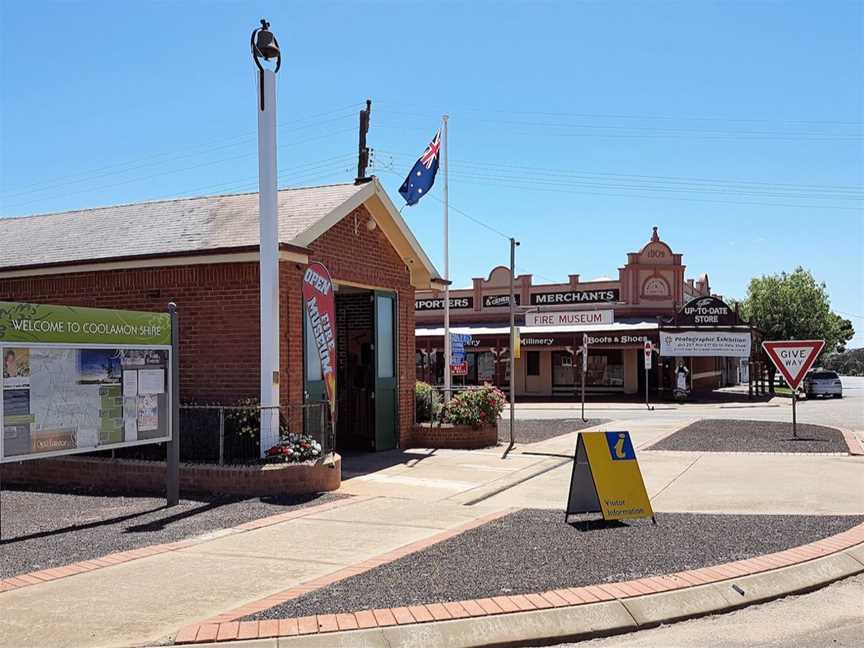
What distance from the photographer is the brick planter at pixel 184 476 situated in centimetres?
1036

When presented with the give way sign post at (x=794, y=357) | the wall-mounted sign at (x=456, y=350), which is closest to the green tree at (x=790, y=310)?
the wall-mounted sign at (x=456, y=350)

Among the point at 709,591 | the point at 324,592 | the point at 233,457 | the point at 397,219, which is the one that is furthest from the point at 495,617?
the point at 397,219

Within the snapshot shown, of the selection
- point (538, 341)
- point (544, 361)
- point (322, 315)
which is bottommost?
point (544, 361)

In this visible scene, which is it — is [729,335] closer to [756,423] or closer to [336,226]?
[756,423]

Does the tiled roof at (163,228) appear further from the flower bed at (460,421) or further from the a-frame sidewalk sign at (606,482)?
the a-frame sidewalk sign at (606,482)

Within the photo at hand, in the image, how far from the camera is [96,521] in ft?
29.2

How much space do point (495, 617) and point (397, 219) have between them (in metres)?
10.5

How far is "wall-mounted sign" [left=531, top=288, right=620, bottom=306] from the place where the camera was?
40.5 meters

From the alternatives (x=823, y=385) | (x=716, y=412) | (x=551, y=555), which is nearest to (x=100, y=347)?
(x=551, y=555)

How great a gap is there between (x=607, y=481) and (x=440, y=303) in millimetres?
36389

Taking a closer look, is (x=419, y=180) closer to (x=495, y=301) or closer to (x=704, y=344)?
(x=704, y=344)

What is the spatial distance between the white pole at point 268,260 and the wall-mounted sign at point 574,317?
91.4 feet

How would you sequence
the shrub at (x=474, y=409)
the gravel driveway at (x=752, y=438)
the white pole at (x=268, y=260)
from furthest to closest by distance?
the shrub at (x=474, y=409), the gravel driveway at (x=752, y=438), the white pole at (x=268, y=260)

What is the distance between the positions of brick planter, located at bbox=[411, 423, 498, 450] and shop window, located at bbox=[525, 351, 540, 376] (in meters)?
26.2
